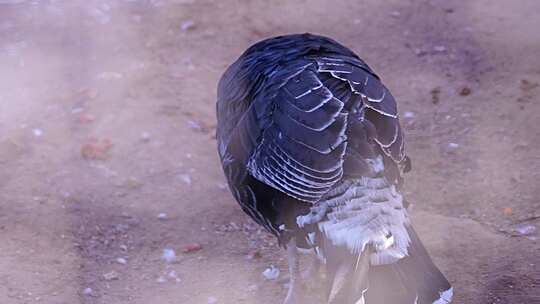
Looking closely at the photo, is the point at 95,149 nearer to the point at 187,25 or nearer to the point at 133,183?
the point at 133,183

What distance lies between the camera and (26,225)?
5.24 metres

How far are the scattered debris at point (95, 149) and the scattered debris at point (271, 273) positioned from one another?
153 centimetres

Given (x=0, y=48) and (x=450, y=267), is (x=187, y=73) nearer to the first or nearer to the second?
(x=0, y=48)

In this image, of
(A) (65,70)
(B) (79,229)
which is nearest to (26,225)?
(B) (79,229)

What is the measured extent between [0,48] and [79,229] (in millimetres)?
2503

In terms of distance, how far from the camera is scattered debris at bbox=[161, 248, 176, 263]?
5.07 meters

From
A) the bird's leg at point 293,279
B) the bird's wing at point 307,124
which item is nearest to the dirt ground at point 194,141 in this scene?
the bird's leg at point 293,279

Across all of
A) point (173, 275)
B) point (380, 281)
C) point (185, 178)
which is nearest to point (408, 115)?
point (185, 178)

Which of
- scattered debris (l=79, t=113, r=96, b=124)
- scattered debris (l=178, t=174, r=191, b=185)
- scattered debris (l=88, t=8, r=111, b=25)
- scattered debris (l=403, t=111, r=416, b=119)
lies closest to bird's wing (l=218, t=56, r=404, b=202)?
scattered debris (l=178, t=174, r=191, b=185)

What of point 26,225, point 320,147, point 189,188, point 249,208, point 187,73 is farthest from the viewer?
point 187,73

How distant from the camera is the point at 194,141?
6.11 meters

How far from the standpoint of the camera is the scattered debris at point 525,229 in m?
5.12

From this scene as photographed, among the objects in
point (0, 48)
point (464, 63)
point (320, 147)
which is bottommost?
point (0, 48)

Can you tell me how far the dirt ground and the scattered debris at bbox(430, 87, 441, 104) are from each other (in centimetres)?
3
